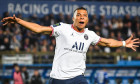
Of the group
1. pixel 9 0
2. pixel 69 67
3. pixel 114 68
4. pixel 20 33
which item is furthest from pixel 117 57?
pixel 69 67

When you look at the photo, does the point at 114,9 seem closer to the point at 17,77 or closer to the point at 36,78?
the point at 36,78

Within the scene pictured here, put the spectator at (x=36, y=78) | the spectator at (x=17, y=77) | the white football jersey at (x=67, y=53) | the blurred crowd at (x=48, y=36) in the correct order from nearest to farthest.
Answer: the white football jersey at (x=67, y=53), the spectator at (x=17, y=77), the spectator at (x=36, y=78), the blurred crowd at (x=48, y=36)

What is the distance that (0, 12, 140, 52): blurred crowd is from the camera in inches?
542

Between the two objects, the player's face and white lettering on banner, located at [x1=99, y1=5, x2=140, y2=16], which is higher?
the player's face

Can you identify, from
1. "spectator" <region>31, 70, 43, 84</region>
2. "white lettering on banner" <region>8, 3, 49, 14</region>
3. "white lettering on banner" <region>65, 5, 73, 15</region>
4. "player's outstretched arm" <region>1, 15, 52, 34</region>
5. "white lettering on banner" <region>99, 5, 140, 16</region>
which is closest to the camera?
"player's outstretched arm" <region>1, 15, 52, 34</region>

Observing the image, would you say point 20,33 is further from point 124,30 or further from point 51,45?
point 124,30

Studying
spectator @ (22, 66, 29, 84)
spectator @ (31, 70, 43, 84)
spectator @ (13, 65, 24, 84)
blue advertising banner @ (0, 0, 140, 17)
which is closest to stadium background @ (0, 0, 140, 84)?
blue advertising banner @ (0, 0, 140, 17)

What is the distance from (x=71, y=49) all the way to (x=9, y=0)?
1244 centimetres

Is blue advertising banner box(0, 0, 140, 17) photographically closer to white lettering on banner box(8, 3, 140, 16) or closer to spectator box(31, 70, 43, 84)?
white lettering on banner box(8, 3, 140, 16)

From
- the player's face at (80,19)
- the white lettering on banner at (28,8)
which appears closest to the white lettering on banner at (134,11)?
the white lettering on banner at (28,8)

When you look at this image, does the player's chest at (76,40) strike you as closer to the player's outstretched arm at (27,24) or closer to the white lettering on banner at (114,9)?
the player's outstretched arm at (27,24)

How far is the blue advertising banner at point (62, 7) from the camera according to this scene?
16547 millimetres

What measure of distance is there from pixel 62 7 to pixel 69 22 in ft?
6.53

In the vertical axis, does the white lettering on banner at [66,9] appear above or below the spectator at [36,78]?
above
